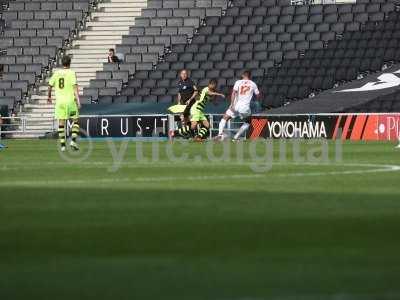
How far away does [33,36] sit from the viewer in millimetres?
48094

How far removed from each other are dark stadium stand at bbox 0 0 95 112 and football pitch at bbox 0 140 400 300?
30079 millimetres

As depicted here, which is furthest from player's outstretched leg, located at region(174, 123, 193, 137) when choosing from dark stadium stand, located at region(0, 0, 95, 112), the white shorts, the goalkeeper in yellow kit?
dark stadium stand, located at region(0, 0, 95, 112)

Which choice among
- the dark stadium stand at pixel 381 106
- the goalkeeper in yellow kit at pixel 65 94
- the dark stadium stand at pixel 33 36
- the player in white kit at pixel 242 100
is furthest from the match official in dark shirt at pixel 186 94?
the dark stadium stand at pixel 33 36

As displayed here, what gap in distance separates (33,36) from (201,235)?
4056 centimetres

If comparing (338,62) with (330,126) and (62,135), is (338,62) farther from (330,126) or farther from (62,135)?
(62,135)

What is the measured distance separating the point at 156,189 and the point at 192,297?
7.79m

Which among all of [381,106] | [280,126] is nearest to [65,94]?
[280,126]

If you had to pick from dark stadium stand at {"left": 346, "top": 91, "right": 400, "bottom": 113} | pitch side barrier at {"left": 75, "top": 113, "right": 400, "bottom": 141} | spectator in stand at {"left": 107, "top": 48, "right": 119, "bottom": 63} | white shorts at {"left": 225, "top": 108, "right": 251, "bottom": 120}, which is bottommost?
pitch side barrier at {"left": 75, "top": 113, "right": 400, "bottom": 141}

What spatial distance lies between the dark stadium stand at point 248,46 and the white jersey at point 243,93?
6657 mm

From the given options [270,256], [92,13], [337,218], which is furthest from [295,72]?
[270,256]

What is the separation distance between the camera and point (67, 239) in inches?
316

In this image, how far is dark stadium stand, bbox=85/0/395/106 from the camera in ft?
141

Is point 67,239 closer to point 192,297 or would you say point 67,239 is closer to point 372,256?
point 372,256

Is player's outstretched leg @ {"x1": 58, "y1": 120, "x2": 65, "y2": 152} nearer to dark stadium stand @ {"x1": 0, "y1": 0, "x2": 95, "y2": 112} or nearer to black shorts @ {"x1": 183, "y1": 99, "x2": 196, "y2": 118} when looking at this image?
black shorts @ {"x1": 183, "y1": 99, "x2": 196, "y2": 118}
